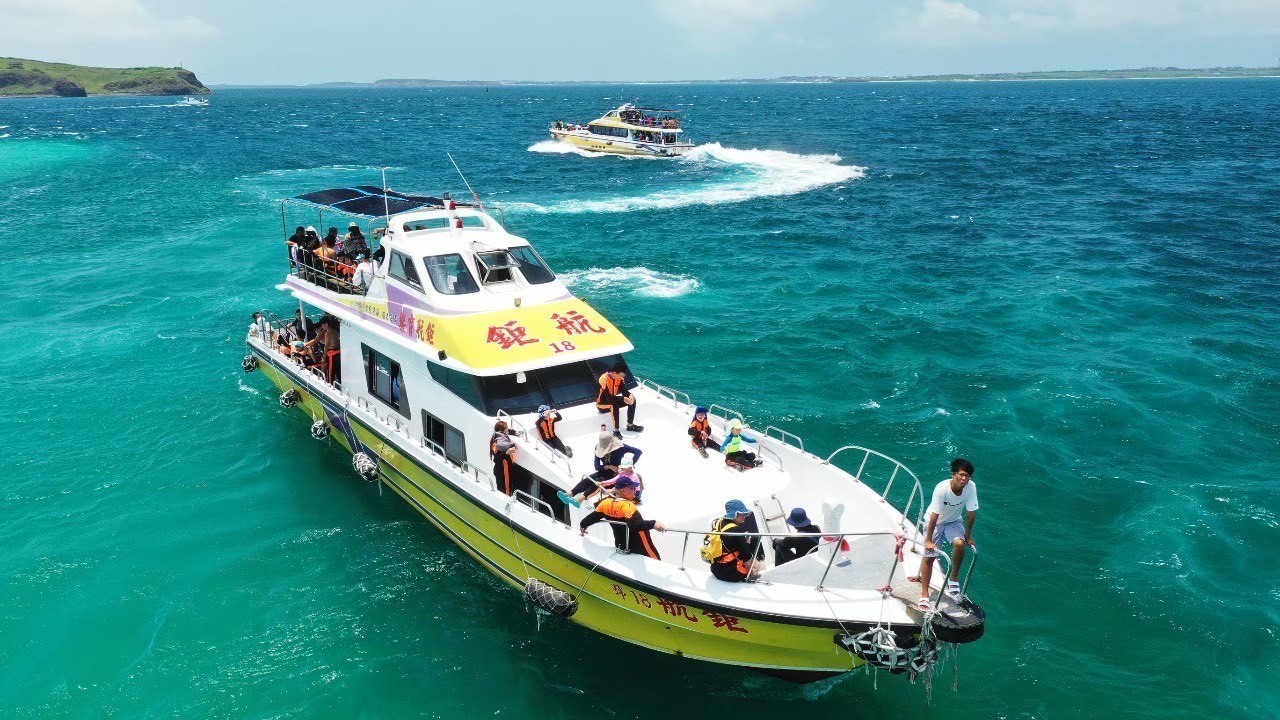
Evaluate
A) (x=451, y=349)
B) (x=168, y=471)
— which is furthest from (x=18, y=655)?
(x=451, y=349)

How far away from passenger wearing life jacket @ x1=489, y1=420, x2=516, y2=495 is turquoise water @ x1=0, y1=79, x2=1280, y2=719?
2.04 m

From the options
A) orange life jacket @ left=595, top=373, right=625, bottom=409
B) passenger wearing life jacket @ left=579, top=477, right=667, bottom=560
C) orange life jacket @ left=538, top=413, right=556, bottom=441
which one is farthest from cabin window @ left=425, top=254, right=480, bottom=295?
passenger wearing life jacket @ left=579, top=477, right=667, bottom=560

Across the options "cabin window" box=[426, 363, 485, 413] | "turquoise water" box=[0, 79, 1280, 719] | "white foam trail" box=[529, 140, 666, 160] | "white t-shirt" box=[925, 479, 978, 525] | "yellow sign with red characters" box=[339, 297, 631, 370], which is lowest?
"turquoise water" box=[0, 79, 1280, 719]

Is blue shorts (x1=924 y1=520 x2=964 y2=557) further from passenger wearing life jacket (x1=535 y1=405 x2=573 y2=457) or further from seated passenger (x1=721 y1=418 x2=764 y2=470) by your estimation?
passenger wearing life jacket (x1=535 y1=405 x2=573 y2=457)

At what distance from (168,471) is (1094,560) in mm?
17203

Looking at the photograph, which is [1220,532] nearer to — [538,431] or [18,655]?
[538,431]

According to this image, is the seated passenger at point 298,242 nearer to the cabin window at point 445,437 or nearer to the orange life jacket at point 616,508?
the cabin window at point 445,437

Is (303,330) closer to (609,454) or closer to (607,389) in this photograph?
(607,389)

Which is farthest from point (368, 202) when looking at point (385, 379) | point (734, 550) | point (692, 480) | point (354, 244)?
point (734, 550)

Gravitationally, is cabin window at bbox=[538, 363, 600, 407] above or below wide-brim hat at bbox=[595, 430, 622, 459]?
above

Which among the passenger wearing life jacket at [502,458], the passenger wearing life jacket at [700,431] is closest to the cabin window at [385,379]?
the passenger wearing life jacket at [502,458]

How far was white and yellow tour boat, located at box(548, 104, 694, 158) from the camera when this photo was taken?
67.4 metres

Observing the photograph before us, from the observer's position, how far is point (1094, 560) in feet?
42.3

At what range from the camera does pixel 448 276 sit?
13398 millimetres
